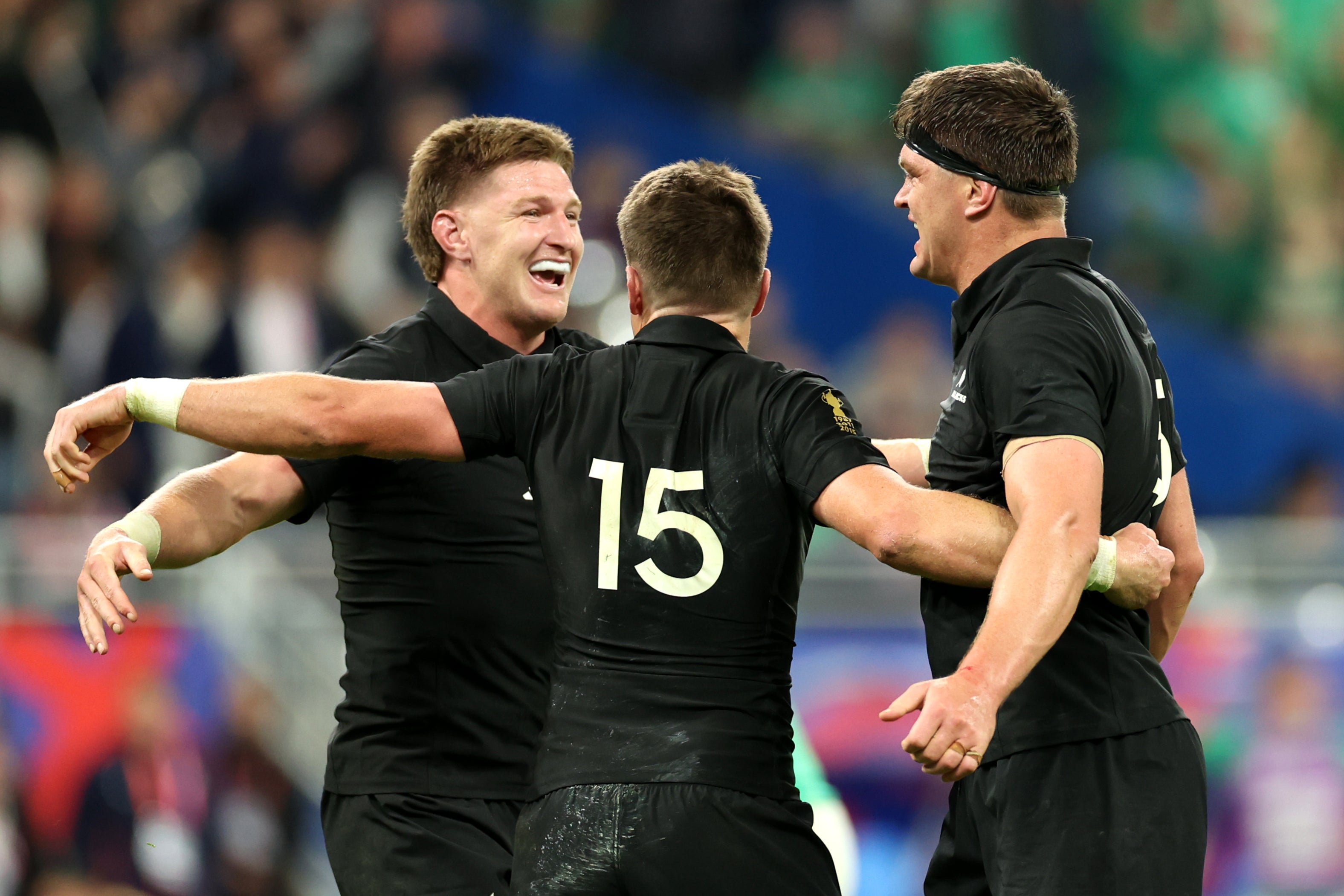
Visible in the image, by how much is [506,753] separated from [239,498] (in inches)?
33.1

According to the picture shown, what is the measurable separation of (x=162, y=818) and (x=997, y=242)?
15.1ft

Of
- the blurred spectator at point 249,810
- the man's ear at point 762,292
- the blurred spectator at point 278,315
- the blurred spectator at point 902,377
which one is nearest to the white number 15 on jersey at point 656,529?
the man's ear at point 762,292

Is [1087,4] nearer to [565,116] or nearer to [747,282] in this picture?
[565,116]

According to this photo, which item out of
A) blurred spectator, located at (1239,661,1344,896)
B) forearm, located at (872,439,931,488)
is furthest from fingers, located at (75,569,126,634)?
blurred spectator, located at (1239,661,1344,896)

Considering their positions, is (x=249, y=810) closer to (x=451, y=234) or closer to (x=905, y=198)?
(x=451, y=234)

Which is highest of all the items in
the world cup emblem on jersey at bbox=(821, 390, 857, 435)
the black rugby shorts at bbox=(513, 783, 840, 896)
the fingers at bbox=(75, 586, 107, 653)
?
the world cup emblem on jersey at bbox=(821, 390, 857, 435)

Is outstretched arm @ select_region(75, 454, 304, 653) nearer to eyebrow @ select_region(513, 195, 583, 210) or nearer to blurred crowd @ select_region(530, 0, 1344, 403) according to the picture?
eyebrow @ select_region(513, 195, 583, 210)

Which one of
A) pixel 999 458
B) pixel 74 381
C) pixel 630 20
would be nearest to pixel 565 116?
A: pixel 630 20

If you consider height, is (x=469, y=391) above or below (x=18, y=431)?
above

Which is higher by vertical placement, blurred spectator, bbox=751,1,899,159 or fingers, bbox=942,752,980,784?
blurred spectator, bbox=751,1,899,159

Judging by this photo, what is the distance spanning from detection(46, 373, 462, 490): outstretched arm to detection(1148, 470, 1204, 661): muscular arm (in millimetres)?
1550

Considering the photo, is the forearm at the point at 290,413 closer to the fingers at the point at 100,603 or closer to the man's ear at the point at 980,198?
the fingers at the point at 100,603

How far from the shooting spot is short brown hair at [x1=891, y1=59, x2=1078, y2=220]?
3.43 metres

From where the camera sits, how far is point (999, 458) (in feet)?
10.8
